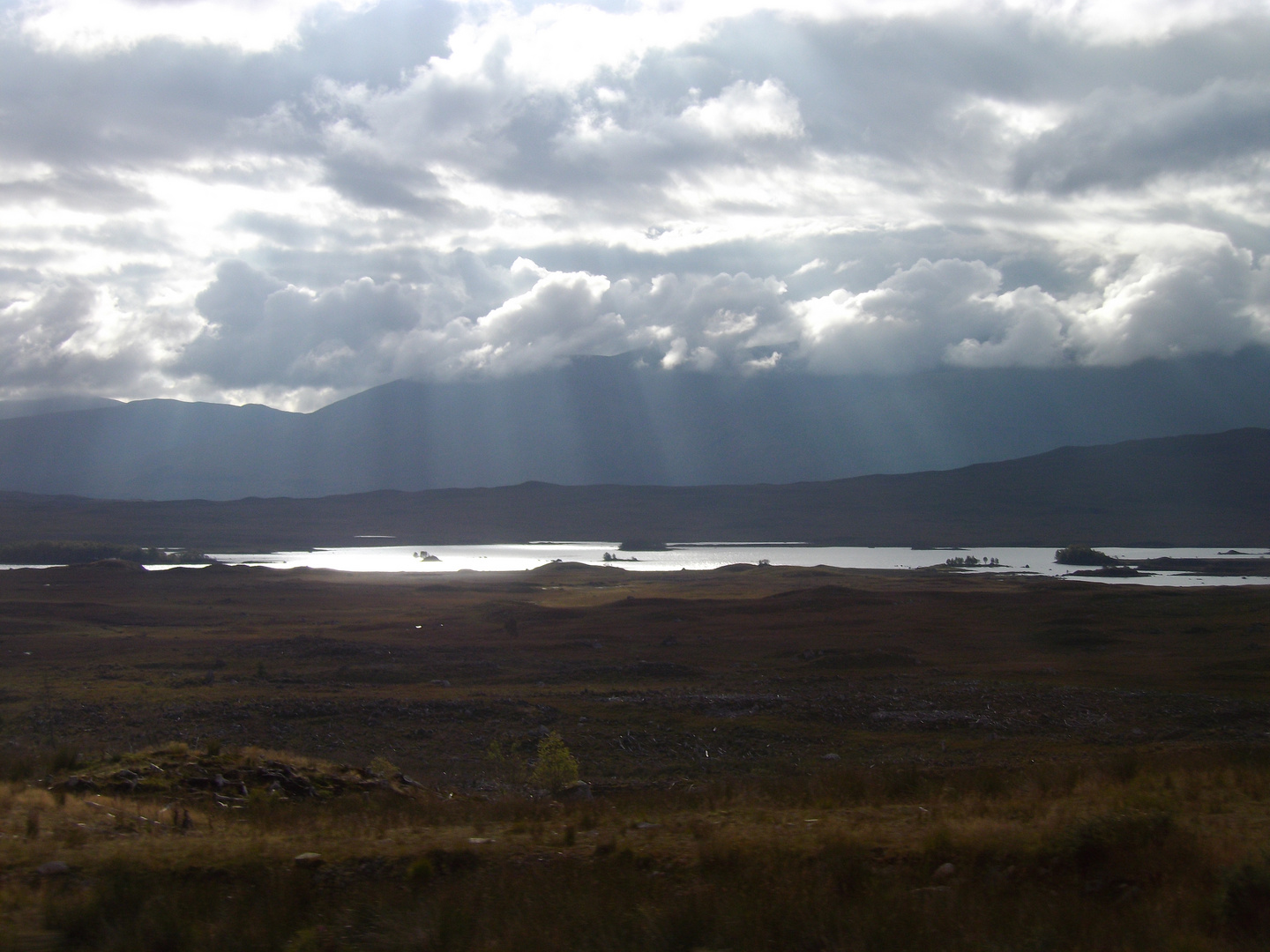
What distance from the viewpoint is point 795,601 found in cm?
5653

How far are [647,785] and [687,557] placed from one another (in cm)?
12230

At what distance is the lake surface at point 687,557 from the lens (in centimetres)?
10781

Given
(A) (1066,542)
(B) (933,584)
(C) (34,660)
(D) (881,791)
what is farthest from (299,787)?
(A) (1066,542)

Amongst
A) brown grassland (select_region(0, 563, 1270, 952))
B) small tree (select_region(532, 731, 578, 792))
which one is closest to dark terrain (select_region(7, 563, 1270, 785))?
brown grassland (select_region(0, 563, 1270, 952))

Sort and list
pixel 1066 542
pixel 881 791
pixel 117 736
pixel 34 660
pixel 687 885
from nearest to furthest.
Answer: pixel 687 885 → pixel 881 791 → pixel 117 736 → pixel 34 660 → pixel 1066 542

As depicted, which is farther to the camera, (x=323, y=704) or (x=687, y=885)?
(x=323, y=704)

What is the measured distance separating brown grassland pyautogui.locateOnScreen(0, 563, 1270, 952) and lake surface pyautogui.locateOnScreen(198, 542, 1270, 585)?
60.6 meters

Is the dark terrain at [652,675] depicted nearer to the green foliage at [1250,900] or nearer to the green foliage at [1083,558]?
the green foliage at [1250,900]

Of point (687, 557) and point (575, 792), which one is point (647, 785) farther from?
point (687, 557)

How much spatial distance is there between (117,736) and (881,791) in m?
17.9

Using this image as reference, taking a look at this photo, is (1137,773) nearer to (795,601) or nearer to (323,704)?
(323,704)

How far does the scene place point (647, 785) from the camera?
16641 mm

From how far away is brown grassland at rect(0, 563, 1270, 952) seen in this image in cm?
670

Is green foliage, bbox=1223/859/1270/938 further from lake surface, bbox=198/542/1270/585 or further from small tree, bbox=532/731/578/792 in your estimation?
lake surface, bbox=198/542/1270/585
